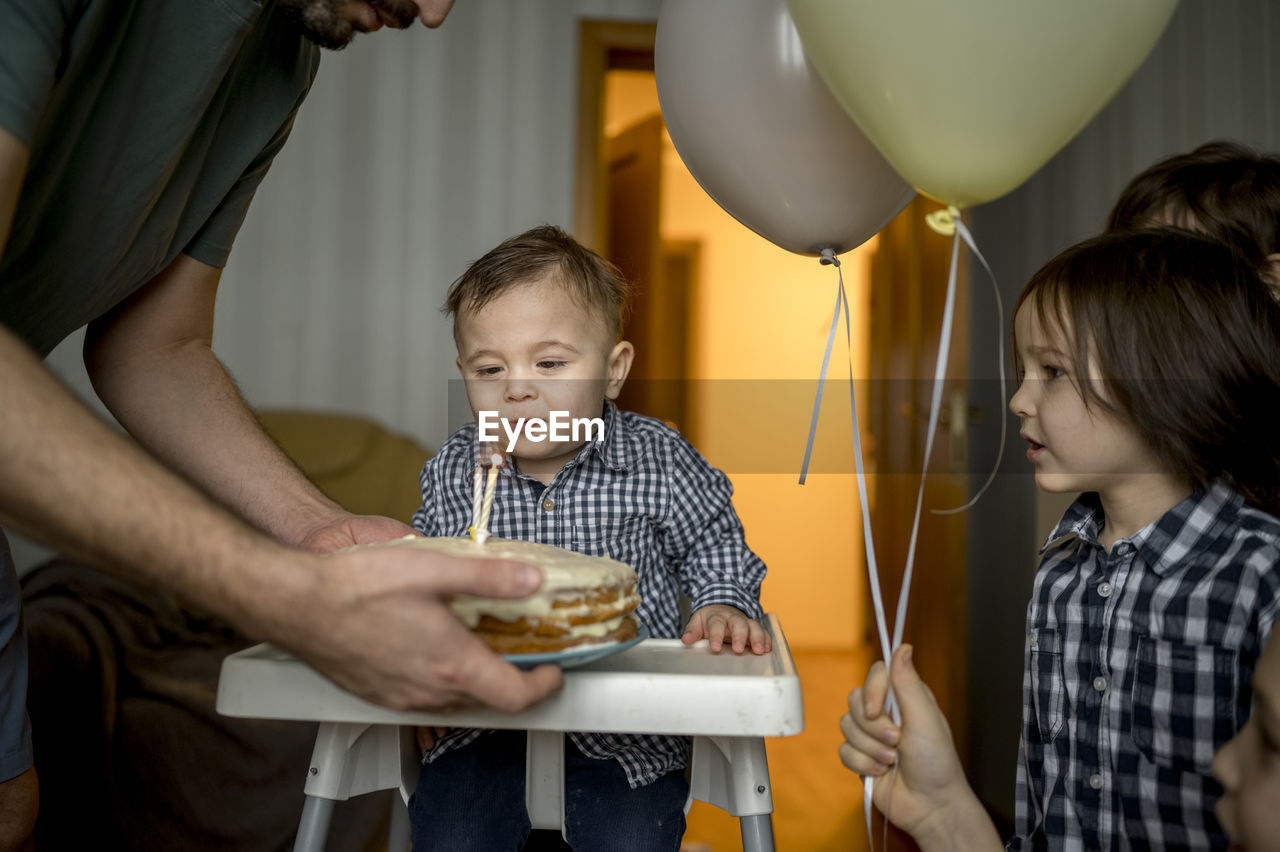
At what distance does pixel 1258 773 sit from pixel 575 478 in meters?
0.80

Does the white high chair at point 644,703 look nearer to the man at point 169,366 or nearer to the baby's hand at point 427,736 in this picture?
the man at point 169,366

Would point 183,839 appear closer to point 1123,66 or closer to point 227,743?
point 227,743

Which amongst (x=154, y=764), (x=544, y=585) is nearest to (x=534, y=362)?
(x=544, y=585)

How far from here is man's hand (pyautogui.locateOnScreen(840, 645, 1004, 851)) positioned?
78 cm

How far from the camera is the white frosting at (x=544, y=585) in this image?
28.4 inches

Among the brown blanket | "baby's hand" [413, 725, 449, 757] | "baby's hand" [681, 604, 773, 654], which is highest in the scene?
"baby's hand" [681, 604, 773, 654]

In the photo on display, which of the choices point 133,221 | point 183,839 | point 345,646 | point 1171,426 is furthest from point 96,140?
point 183,839

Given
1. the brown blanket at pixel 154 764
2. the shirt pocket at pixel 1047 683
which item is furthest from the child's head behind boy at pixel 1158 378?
the brown blanket at pixel 154 764

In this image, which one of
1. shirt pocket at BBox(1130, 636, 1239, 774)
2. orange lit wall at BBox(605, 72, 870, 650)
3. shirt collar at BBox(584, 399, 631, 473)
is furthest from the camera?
orange lit wall at BBox(605, 72, 870, 650)

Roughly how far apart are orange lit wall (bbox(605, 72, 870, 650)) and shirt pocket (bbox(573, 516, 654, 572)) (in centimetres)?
183

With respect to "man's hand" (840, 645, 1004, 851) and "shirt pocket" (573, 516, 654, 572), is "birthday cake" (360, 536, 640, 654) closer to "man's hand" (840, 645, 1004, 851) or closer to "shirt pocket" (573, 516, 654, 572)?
"man's hand" (840, 645, 1004, 851)

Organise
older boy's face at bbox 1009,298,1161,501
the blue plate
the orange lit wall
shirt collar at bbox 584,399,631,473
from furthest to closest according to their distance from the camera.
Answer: the orange lit wall → shirt collar at bbox 584,399,631,473 → older boy's face at bbox 1009,298,1161,501 → the blue plate

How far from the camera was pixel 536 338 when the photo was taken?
121 centimetres

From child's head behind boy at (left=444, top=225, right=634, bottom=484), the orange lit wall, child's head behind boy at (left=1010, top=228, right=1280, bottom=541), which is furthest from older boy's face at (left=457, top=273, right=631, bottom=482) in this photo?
the orange lit wall
